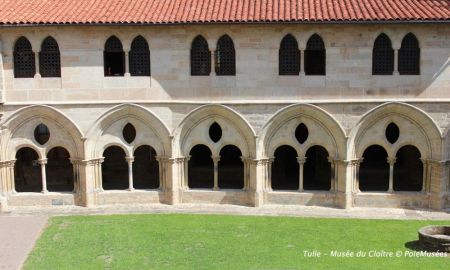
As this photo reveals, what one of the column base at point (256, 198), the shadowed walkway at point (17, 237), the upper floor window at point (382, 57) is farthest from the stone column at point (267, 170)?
the shadowed walkway at point (17, 237)

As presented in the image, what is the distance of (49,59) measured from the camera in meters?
19.3

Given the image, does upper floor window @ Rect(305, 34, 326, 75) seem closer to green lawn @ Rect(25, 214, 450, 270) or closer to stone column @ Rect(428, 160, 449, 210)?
stone column @ Rect(428, 160, 449, 210)

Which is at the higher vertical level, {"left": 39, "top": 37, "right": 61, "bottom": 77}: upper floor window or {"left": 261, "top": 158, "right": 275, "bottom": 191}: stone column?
{"left": 39, "top": 37, "right": 61, "bottom": 77}: upper floor window

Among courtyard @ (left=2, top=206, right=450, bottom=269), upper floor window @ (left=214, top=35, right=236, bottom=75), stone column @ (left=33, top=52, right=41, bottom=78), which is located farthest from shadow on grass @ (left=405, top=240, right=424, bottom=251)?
stone column @ (left=33, top=52, right=41, bottom=78)

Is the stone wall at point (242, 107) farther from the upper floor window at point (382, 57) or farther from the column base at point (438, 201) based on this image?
the upper floor window at point (382, 57)

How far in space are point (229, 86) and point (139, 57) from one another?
336cm

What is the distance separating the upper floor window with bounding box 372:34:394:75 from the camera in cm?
1872

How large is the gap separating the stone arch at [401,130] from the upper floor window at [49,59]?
10660mm

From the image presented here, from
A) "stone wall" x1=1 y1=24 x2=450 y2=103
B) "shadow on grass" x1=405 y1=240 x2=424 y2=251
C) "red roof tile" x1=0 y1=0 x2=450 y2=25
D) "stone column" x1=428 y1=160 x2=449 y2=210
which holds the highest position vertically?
"red roof tile" x1=0 y1=0 x2=450 y2=25

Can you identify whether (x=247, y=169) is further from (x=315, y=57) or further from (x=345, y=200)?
(x=315, y=57)

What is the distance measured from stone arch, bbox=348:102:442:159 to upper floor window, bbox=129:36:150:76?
7.62m

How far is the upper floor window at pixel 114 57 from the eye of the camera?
1927 cm

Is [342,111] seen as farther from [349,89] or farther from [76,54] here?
[76,54]

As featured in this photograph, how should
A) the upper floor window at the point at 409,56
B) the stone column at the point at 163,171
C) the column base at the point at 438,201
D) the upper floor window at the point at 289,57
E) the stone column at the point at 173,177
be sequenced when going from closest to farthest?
the upper floor window at the point at 409,56, the upper floor window at the point at 289,57, the column base at the point at 438,201, the stone column at the point at 173,177, the stone column at the point at 163,171
